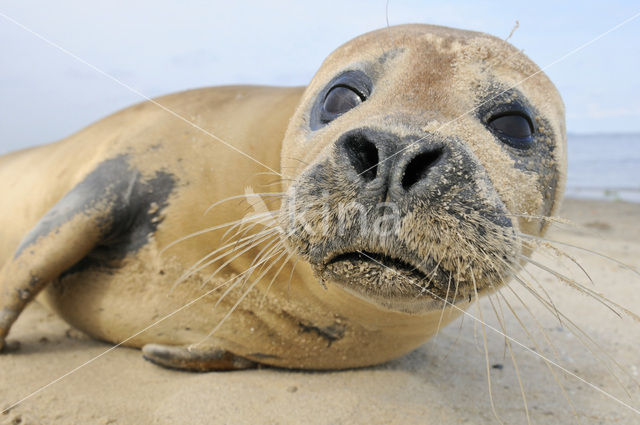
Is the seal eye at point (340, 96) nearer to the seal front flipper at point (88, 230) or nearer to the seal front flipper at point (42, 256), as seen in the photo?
the seal front flipper at point (88, 230)

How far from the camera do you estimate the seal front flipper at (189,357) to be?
2494 millimetres

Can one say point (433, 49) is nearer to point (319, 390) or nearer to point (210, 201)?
point (210, 201)

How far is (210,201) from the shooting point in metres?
2.61

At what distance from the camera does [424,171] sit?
5.07ft

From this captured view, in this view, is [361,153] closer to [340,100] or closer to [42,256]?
[340,100]

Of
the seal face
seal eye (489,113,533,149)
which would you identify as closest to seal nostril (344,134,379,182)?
the seal face

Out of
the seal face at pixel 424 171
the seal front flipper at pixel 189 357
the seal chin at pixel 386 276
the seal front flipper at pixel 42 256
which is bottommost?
the seal front flipper at pixel 189 357

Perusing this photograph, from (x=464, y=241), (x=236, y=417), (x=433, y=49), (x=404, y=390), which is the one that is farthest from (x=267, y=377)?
(x=433, y=49)

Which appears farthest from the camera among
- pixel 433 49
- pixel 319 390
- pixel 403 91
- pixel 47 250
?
pixel 47 250

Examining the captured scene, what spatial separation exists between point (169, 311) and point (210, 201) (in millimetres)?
539

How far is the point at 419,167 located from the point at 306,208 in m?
0.35

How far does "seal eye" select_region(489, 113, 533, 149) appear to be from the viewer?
2047 millimetres

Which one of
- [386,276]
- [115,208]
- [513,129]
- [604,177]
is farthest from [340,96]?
[604,177]

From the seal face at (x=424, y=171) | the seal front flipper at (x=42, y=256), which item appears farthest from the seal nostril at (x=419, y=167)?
the seal front flipper at (x=42, y=256)
